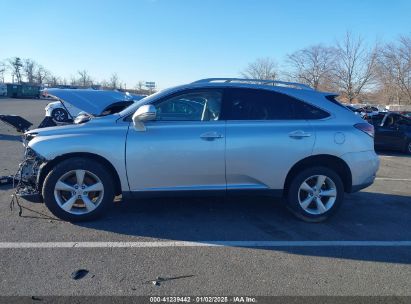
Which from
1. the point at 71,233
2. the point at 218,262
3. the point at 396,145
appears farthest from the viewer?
the point at 396,145

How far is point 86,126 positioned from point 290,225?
2942mm

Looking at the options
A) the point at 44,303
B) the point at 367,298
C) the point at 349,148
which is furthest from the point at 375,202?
the point at 44,303

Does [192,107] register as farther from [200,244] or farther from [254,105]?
[200,244]

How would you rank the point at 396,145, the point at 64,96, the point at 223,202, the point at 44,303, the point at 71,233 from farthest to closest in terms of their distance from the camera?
1. the point at 396,145
2. the point at 64,96
3. the point at 223,202
4. the point at 71,233
5. the point at 44,303

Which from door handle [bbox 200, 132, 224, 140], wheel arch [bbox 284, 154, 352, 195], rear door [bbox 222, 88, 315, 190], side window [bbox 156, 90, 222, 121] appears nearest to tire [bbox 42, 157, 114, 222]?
side window [bbox 156, 90, 222, 121]

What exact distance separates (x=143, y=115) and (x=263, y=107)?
1.60 meters

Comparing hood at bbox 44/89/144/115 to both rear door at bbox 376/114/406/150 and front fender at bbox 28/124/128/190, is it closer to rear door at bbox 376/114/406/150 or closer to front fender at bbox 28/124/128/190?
front fender at bbox 28/124/128/190

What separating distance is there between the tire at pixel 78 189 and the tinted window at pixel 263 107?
5.87 feet

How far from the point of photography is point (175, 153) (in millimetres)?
4488

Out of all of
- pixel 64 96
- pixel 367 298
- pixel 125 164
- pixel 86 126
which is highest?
pixel 64 96

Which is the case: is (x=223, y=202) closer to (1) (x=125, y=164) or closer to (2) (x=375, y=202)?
(1) (x=125, y=164)

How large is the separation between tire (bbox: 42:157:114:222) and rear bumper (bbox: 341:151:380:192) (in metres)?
3.16

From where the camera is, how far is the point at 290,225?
4758 mm

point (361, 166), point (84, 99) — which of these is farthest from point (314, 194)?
point (84, 99)
